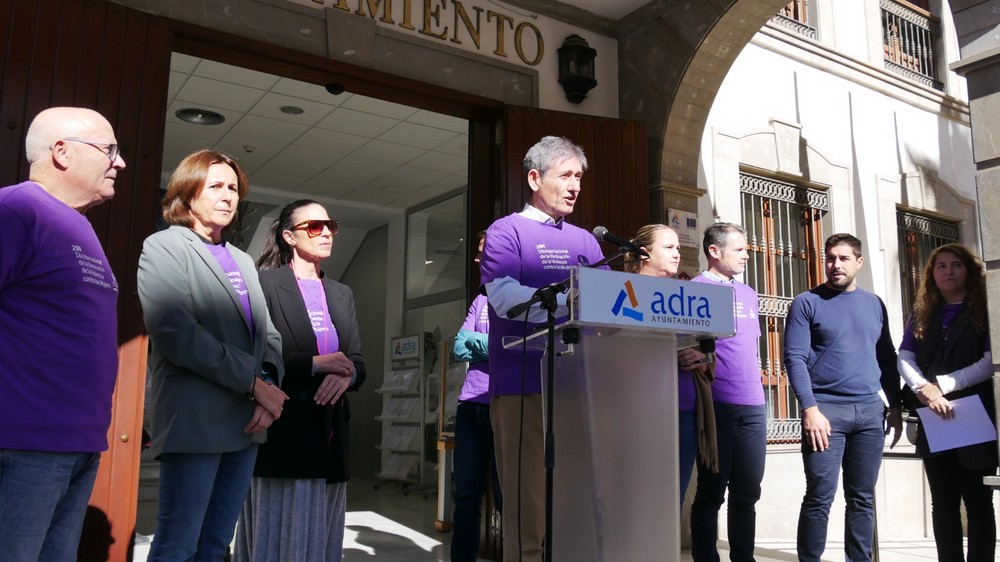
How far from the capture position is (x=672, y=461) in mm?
2164

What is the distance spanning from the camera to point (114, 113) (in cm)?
370

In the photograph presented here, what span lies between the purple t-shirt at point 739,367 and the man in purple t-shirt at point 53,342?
2.62 m

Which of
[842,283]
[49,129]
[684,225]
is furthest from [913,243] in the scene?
[49,129]

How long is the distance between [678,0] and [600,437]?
404 centimetres

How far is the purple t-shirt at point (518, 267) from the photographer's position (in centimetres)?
244

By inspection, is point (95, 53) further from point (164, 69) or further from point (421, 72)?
point (421, 72)

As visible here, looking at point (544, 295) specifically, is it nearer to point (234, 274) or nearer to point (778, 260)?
point (234, 274)

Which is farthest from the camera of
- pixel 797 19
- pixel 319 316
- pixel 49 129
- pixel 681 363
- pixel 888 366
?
pixel 797 19

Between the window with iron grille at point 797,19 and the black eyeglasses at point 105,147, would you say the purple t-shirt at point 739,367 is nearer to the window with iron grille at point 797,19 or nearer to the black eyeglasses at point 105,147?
the black eyeglasses at point 105,147

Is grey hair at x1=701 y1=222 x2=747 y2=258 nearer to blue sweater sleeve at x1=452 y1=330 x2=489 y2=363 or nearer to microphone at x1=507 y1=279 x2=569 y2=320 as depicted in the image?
blue sweater sleeve at x1=452 y1=330 x2=489 y2=363

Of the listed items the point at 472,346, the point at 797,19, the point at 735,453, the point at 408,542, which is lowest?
the point at 408,542

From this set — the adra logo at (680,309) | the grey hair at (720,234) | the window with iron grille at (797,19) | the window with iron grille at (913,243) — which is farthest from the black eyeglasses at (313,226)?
the window with iron grille at (913,243)

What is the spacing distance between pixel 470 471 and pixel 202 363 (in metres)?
1.66

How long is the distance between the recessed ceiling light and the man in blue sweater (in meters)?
5.37
